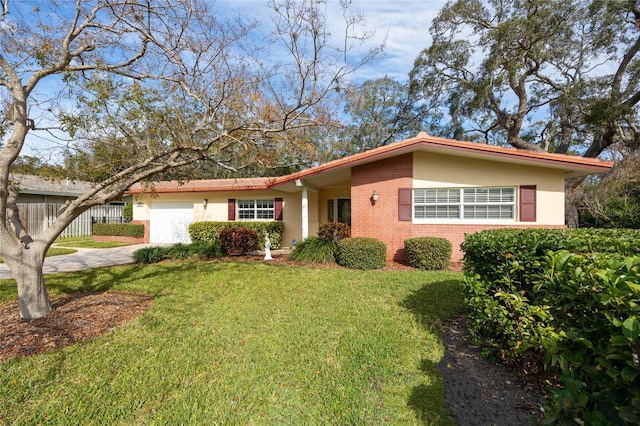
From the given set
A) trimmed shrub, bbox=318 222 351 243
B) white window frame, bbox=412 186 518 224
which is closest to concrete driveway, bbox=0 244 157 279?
trimmed shrub, bbox=318 222 351 243

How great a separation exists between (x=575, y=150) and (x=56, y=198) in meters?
35.6

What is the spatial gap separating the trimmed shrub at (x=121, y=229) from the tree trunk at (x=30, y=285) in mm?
12271

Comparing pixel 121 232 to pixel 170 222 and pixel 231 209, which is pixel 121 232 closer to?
pixel 170 222

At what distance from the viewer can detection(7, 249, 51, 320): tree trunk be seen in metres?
4.62

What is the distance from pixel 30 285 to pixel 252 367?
13.4 feet

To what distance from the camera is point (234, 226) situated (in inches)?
550

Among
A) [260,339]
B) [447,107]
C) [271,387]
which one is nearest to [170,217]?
[260,339]

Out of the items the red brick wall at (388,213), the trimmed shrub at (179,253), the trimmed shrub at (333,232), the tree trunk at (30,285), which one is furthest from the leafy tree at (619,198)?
the tree trunk at (30,285)

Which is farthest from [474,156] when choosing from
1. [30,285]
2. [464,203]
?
[30,285]

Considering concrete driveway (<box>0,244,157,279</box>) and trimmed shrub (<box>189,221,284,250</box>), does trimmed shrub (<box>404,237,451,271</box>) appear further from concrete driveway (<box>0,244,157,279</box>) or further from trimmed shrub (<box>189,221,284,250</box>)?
concrete driveway (<box>0,244,157,279</box>)

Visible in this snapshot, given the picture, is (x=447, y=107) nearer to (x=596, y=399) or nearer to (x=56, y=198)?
(x=596, y=399)

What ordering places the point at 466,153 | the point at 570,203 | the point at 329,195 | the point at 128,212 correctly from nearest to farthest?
the point at 466,153, the point at 570,203, the point at 329,195, the point at 128,212

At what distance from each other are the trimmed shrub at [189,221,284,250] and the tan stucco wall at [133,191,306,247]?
0.49m

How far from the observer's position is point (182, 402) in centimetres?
280
